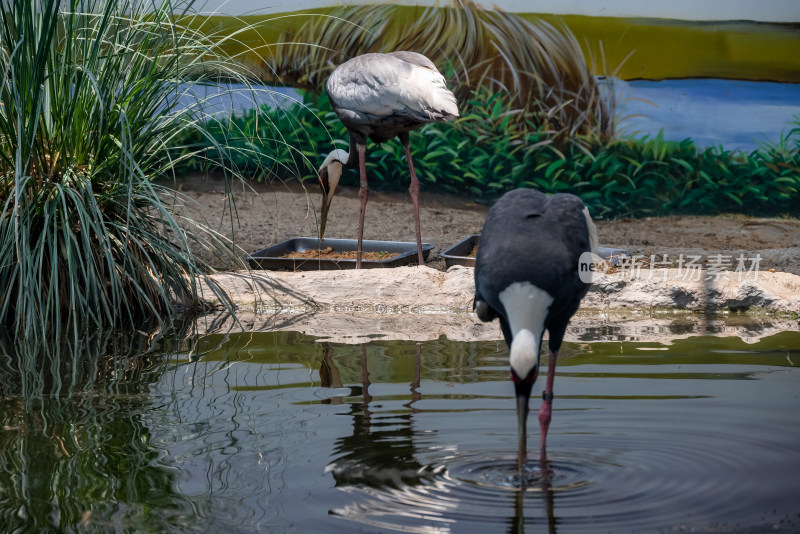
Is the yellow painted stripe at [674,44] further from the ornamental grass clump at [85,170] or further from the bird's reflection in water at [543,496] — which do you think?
the bird's reflection in water at [543,496]

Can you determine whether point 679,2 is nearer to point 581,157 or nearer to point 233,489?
point 581,157

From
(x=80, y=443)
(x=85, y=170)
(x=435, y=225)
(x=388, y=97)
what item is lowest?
(x=80, y=443)

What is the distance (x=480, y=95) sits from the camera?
874cm

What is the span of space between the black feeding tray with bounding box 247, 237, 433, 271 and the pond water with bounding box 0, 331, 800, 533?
1.52 meters

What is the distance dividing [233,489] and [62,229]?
2.21 metres

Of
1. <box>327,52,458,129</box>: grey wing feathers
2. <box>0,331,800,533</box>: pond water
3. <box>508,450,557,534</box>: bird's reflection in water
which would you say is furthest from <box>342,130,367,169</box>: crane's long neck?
<box>508,450,557,534</box>: bird's reflection in water

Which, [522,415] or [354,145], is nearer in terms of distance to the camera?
[522,415]

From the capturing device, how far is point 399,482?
102 inches

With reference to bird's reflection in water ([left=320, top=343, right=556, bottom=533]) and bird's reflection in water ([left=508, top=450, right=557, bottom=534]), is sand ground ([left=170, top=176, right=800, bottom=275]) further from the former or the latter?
bird's reflection in water ([left=508, top=450, right=557, bottom=534])

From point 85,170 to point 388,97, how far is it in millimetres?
1786

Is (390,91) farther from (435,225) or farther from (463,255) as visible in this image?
(435,225)

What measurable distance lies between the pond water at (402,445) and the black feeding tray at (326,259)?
59.9 inches

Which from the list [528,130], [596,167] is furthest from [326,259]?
[596,167]

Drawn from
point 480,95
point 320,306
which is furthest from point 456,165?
point 320,306
